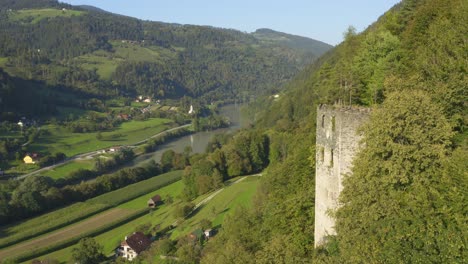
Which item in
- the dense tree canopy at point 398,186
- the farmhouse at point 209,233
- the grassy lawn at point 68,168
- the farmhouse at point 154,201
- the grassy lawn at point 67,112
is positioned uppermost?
the dense tree canopy at point 398,186

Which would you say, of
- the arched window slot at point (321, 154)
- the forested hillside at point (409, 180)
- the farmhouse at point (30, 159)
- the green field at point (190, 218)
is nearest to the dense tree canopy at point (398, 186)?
the forested hillside at point (409, 180)

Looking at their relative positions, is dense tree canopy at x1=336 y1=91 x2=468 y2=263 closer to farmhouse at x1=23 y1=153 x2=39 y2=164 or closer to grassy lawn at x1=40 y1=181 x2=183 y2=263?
grassy lawn at x1=40 y1=181 x2=183 y2=263

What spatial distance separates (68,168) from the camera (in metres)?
76.4

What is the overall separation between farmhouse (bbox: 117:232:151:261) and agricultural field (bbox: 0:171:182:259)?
8.68m

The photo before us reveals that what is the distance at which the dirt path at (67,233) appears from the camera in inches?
1687

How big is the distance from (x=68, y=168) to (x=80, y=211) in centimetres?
2454

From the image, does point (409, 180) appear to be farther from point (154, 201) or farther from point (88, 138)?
point (88, 138)

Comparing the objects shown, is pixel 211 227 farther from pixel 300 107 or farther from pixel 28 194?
pixel 300 107

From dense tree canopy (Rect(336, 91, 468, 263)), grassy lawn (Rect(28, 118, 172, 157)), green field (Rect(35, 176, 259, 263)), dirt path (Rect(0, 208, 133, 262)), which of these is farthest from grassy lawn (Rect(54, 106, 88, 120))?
dense tree canopy (Rect(336, 91, 468, 263))

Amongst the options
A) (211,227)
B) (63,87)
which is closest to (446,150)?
(211,227)

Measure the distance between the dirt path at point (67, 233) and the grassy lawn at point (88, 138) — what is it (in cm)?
3803

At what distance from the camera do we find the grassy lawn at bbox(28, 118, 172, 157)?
293 feet

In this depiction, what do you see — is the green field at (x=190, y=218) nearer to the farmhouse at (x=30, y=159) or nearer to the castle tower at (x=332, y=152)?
the castle tower at (x=332, y=152)

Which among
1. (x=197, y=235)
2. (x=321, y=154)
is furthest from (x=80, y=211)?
(x=321, y=154)
